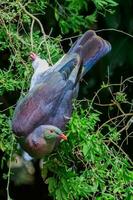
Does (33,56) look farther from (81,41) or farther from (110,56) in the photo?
(110,56)

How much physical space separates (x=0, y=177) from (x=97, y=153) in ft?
3.12

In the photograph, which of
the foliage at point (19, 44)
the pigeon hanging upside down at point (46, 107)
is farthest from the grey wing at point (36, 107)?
the foliage at point (19, 44)

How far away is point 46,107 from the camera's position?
1640mm

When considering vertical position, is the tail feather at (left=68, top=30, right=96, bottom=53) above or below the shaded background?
above

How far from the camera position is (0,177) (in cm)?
244

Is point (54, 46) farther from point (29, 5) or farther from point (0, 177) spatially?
point (0, 177)

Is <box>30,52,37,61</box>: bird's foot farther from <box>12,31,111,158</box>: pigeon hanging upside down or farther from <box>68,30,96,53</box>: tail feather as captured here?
<box>68,30,96,53</box>: tail feather

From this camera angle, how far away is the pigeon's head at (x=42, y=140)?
159cm

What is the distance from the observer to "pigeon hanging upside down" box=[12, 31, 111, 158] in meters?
1.61

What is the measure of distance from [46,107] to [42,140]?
0.28 feet

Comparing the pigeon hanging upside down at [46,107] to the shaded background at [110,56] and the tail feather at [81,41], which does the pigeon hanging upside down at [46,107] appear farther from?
the shaded background at [110,56]

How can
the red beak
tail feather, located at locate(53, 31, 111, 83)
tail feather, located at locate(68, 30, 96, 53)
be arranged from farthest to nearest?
tail feather, located at locate(68, 30, 96, 53)
tail feather, located at locate(53, 31, 111, 83)
the red beak

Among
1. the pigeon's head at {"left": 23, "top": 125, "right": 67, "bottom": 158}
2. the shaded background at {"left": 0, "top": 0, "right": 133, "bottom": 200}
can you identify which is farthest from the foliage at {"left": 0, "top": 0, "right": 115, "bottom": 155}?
the shaded background at {"left": 0, "top": 0, "right": 133, "bottom": 200}

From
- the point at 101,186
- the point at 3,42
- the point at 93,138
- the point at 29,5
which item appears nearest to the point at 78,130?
the point at 93,138
